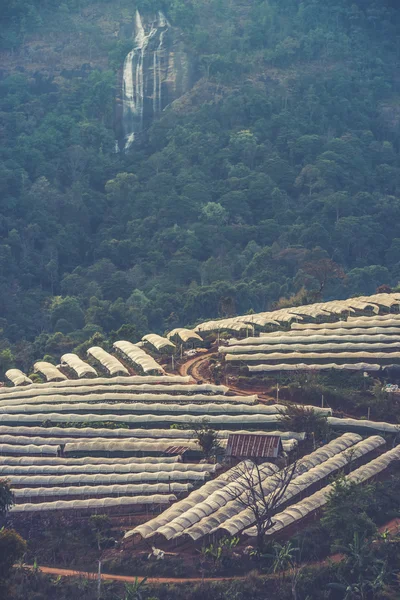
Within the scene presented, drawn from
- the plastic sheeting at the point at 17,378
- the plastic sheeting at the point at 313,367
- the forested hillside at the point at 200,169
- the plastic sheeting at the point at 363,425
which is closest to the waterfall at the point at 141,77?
A: the forested hillside at the point at 200,169

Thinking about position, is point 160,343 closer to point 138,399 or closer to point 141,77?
point 138,399

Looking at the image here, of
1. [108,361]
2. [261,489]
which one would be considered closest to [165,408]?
[108,361]

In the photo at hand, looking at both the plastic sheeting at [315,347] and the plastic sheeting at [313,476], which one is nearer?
the plastic sheeting at [313,476]

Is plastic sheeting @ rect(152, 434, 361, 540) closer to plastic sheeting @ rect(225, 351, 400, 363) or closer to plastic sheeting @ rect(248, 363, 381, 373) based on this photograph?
plastic sheeting @ rect(248, 363, 381, 373)

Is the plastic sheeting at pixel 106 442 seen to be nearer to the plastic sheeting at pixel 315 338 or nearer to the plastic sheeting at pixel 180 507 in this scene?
the plastic sheeting at pixel 180 507

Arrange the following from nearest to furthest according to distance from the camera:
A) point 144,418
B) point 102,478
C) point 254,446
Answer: point 102,478, point 254,446, point 144,418

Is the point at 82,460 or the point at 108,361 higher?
the point at 82,460

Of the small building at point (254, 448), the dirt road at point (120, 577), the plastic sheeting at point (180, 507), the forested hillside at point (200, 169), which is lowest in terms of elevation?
the forested hillside at point (200, 169)
